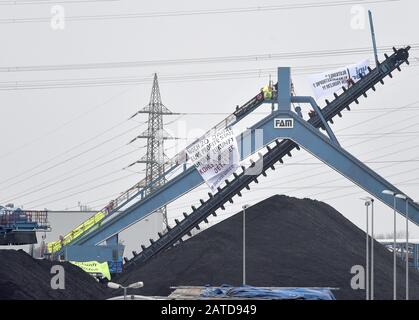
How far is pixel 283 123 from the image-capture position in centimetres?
7306

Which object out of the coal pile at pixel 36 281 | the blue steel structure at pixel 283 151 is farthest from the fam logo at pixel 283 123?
the coal pile at pixel 36 281

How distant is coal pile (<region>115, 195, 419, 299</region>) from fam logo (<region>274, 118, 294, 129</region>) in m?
10.4

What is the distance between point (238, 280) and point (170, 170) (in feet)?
30.1

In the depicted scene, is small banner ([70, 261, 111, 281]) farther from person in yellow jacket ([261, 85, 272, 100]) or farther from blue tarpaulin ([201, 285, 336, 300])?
blue tarpaulin ([201, 285, 336, 300])

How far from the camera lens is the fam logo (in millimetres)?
72812

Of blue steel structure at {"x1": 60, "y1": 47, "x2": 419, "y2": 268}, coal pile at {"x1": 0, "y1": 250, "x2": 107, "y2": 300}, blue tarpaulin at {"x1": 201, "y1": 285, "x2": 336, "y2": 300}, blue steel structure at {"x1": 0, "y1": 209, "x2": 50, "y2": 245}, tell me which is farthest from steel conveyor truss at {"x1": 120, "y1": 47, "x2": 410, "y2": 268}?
blue tarpaulin at {"x1": 201, "y1": 285, "x2": 336, "y2": 300}

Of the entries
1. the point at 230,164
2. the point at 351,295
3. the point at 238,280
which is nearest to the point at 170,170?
Result: the point at 230,164

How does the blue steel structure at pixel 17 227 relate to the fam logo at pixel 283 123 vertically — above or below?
below

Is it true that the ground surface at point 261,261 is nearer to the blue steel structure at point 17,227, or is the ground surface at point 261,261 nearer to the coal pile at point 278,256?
the coal pile at point 278,256

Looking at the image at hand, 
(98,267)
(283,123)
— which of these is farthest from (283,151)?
(98,267)

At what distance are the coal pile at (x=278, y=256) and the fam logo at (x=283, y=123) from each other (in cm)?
1042

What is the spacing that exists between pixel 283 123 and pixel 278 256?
10.9 metres

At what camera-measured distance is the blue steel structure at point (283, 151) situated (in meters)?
72.0
